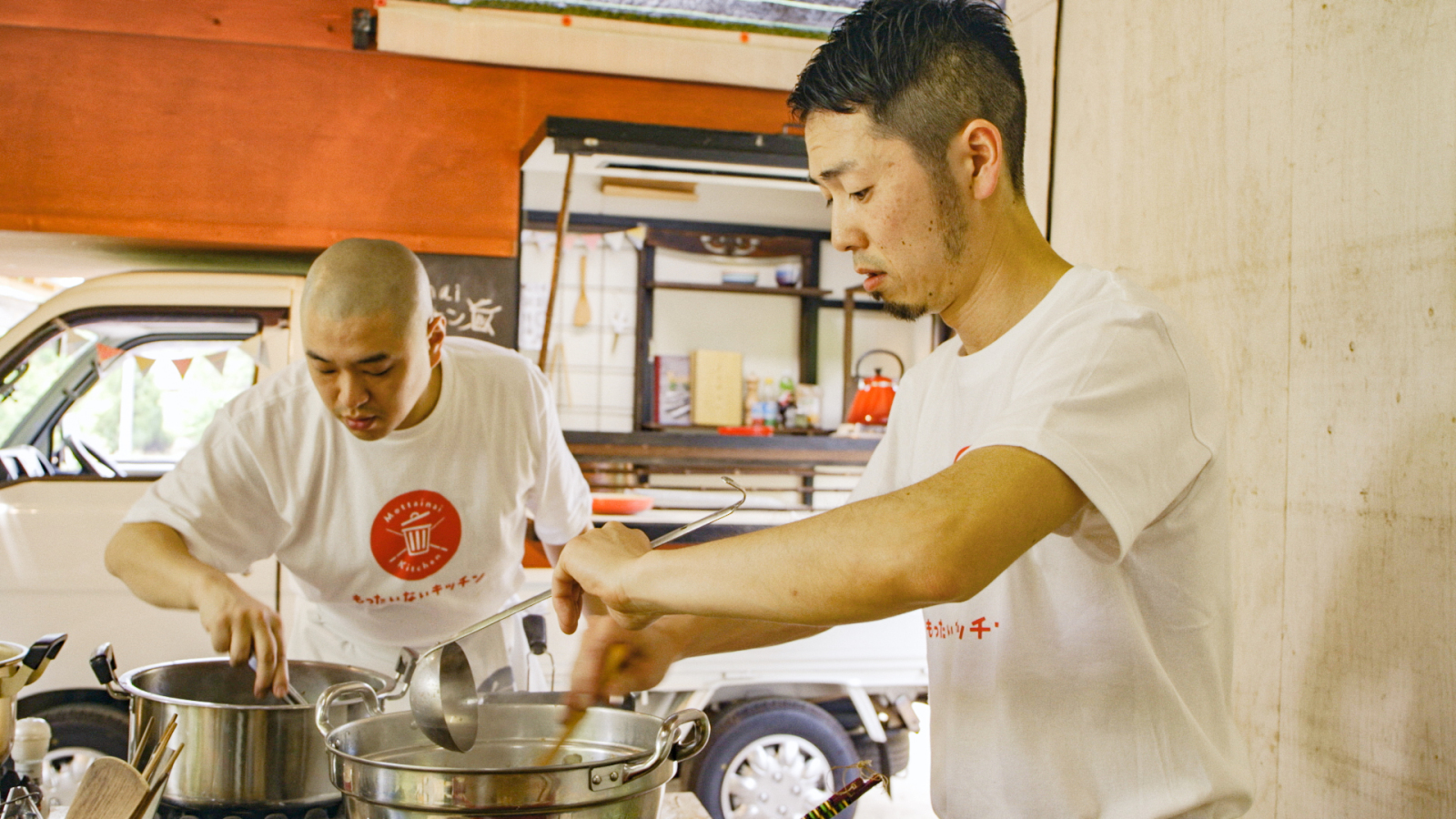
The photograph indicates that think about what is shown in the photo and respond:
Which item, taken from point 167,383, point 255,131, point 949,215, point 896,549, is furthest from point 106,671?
point 255,131

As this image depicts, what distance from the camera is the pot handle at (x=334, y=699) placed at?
4.20ft

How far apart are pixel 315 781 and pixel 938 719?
0.85 m

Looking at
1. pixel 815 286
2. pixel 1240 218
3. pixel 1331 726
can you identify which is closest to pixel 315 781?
pixel 1331 726

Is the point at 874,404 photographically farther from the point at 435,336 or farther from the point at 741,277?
the point at 435,336

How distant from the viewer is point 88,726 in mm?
3459

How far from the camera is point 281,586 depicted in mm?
3701

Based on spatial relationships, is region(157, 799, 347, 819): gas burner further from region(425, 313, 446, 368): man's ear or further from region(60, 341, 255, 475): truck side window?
region(60, 341, 255, 475): truck side window

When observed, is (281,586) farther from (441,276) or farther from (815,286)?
(815,286)

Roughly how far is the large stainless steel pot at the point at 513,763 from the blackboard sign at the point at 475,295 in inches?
130

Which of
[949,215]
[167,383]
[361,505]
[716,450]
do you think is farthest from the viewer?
[716,450]

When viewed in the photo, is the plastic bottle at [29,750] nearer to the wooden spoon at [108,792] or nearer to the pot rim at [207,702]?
the pot rim at [207,702]

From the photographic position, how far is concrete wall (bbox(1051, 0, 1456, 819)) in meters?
1.35

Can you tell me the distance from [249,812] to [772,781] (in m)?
2.66

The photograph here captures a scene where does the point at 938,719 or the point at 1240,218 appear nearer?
the point at 938,719
